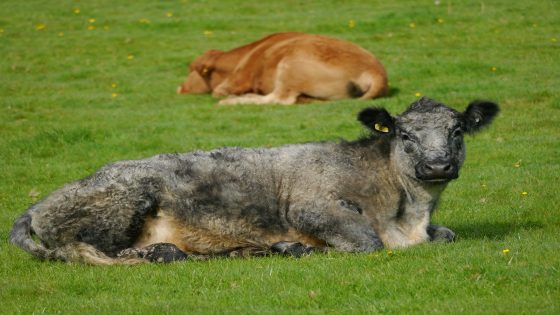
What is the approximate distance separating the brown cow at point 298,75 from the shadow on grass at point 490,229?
34.0 ft

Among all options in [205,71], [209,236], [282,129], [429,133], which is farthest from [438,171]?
[205,71]

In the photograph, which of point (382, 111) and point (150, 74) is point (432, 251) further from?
point (150, 74)

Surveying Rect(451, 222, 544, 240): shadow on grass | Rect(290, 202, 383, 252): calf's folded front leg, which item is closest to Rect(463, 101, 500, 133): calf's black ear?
Rect(451, 222, 544, 240): shadow on grass

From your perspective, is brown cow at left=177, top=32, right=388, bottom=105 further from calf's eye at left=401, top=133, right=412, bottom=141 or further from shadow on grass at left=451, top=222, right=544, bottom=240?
calf's eye at left=401, top=133, right=412, bottom=141

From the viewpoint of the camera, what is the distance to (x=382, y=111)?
11.4 m

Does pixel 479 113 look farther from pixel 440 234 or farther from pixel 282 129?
pixel 282 129

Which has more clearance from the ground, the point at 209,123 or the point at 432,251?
the point at 432,251

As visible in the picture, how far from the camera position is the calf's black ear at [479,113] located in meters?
11.5

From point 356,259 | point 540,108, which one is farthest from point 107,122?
point 356,259

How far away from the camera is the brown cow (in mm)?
22516

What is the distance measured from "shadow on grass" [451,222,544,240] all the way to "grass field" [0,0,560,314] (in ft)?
0.12

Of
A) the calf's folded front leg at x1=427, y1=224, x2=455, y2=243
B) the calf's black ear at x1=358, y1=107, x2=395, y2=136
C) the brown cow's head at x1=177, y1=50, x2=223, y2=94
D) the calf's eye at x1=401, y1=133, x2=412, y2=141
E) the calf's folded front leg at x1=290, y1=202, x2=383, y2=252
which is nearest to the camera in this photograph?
the calf's folded front leg at x1=290, y1=202, x2=383, y2=252

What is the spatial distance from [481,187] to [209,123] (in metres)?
7.82

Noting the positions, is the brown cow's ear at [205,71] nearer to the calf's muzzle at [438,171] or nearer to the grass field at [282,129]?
the grass field at [282,129]
